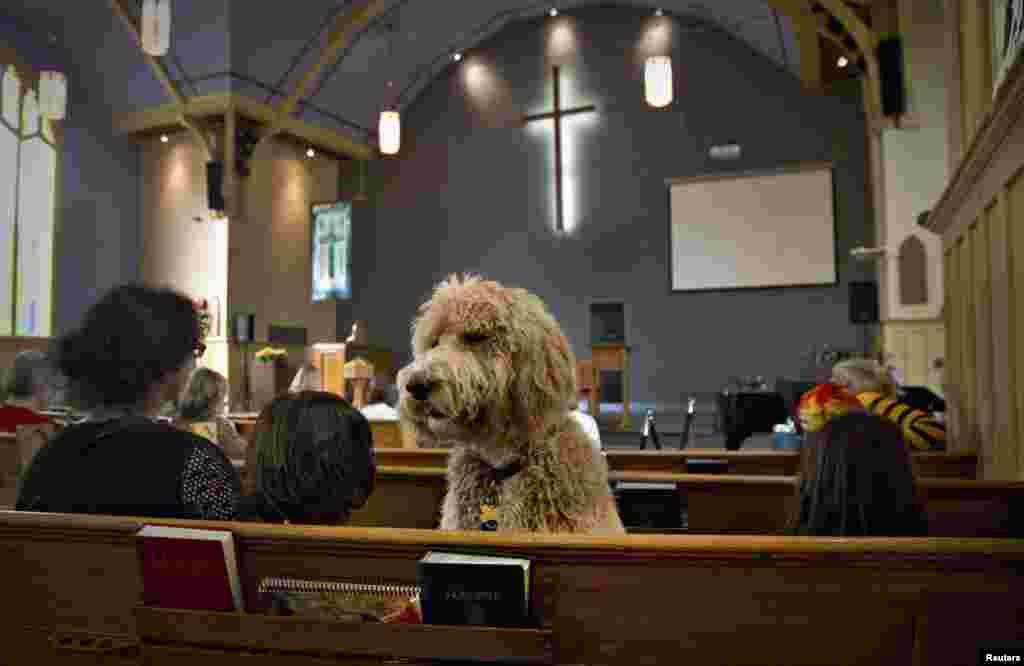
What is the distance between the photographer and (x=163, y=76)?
33.0 ft

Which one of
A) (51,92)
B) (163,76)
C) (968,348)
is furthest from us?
(163,76)

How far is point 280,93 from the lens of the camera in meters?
10.8

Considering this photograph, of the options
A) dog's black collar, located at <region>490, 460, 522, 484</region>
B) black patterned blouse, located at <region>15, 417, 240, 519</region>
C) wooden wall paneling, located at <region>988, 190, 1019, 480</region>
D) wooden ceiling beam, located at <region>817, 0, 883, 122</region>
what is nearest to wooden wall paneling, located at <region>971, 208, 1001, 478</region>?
wooden wall paneling, located at <region>988, 190, 1019, 480</region>

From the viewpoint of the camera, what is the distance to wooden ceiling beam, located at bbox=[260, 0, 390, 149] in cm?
1004

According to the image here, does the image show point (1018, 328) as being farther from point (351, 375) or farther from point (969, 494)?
point (351, 375)

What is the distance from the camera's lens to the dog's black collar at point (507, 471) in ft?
4.58

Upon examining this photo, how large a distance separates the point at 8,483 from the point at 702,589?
132 inches

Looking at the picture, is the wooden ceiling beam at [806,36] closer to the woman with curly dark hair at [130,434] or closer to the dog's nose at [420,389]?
the dog's nose at [420,389]

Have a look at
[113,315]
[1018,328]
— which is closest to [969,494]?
[1018,328]

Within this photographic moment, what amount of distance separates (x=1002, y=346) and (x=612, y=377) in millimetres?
8329

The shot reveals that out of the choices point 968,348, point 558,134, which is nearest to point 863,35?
point 558,134

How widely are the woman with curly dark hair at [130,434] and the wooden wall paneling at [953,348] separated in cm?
306

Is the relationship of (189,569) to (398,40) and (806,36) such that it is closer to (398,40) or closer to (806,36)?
(806,36)

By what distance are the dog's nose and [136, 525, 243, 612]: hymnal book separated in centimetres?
51
